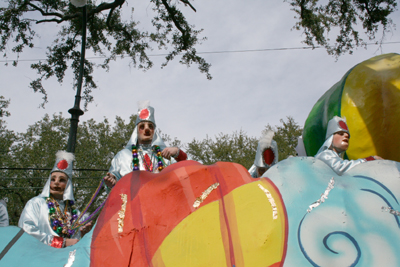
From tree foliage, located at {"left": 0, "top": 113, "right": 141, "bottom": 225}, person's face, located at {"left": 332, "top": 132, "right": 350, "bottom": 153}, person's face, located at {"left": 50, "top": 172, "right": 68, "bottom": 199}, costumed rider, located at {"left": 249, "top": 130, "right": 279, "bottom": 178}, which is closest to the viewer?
person's face, located at {"left": 332, "top": 132, "right": 350, "bottom": 153}

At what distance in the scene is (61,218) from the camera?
3.83m

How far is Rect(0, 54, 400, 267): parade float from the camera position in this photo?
6.51ft

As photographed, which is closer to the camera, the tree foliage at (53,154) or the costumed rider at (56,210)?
the costumed rider at (56,210)

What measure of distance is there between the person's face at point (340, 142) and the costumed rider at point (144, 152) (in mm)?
1606

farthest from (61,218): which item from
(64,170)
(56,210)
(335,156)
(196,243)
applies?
(335,156)

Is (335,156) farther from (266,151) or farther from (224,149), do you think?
(224,149)

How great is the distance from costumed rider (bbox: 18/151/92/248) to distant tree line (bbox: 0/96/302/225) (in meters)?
15.4

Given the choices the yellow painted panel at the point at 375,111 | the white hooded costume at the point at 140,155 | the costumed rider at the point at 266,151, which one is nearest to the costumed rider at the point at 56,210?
the white hooded costume at the point at 140,155

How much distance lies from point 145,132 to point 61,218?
137cm

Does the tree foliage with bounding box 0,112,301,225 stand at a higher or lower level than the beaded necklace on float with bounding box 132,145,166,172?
higher

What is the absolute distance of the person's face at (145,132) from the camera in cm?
409

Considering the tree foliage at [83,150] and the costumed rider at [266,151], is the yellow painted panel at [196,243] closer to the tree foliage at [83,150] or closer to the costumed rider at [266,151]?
the costumed rider at [266,151]

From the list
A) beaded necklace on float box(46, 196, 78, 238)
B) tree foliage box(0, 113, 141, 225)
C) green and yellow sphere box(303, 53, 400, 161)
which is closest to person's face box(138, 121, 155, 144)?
beaded necklace on float box(46, 196, 78, 238)

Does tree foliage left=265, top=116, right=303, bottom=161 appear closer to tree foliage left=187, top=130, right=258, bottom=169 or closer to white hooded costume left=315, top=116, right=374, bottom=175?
tree foliage left=187, top=130, right=258, bottom=169
